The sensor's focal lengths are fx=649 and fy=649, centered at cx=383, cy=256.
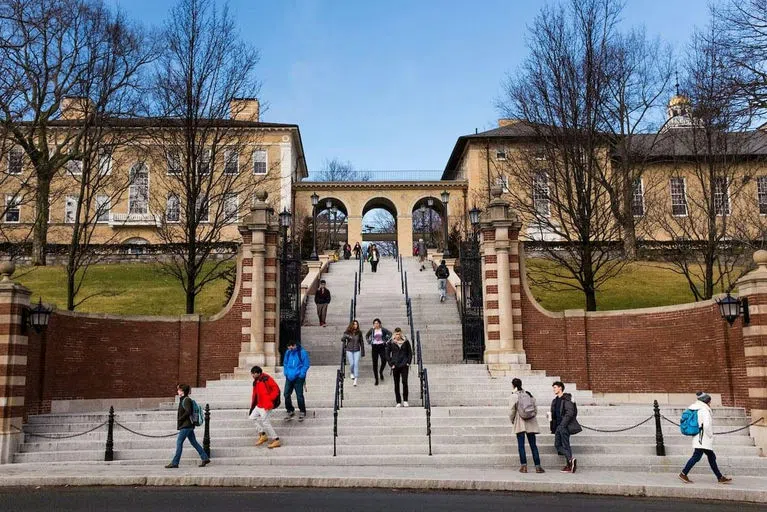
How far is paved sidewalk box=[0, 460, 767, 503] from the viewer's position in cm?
1070

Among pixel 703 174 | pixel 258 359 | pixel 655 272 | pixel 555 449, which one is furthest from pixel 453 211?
pixel 555 449

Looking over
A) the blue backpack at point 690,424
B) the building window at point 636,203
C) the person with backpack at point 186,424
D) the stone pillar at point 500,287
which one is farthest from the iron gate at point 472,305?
the building window at point 636,203

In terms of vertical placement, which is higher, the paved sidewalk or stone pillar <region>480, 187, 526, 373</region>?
stone pillar <region>480, 187, 526, 373</region>

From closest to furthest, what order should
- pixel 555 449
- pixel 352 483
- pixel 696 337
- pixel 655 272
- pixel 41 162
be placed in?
1. pixel 352 483
2. pixel 555 449
3. pixel 696 337
4. pixel 41 162
5. pixel 655 272

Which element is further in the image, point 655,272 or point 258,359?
point 655,272

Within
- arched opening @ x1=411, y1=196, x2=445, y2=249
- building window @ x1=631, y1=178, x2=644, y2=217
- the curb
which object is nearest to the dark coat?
the curb

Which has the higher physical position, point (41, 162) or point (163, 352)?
point (41, 162)

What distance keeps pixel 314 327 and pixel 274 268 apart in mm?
4304

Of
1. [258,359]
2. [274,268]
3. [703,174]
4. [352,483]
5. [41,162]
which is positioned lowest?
[352,483]

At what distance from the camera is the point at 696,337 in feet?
54.4

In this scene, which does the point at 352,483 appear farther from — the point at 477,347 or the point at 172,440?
the point at 477,347

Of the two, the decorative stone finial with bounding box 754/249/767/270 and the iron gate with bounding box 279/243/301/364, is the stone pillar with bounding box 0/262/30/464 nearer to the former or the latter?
the iron gate with bounding box 279/243/301/364

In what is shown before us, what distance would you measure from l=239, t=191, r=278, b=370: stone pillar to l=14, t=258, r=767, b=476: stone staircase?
1.22 m

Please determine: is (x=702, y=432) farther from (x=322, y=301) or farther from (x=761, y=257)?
(x=322, y=301)
